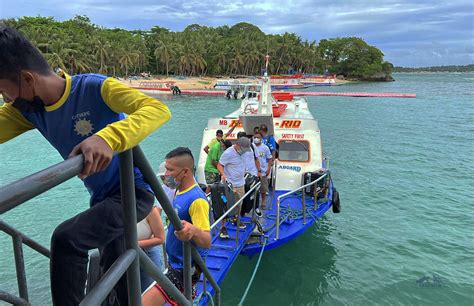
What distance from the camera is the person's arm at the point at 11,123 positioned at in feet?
6.55

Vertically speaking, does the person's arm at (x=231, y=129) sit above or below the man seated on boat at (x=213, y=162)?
above

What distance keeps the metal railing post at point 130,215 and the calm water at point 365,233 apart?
18.8 feet

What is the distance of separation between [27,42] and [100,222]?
846mm

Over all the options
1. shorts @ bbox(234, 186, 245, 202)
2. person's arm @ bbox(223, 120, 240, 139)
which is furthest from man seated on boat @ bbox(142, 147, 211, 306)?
person's arm @ bbox(223, 120, 240, 139)

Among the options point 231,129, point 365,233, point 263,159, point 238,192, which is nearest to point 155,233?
point 238,192

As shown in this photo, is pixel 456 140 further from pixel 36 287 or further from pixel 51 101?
pixel 51 101

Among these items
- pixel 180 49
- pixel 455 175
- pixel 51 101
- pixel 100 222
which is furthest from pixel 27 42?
pixel 180 49

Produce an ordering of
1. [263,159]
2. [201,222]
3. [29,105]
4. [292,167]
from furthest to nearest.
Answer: [292,167] → [263,159] → [201,222] → [29,105]

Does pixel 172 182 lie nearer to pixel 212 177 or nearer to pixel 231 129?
pixel 212 177

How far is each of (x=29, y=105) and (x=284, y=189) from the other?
8.26 m

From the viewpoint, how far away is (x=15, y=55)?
1467 millimetres

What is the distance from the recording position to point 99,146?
1270mm

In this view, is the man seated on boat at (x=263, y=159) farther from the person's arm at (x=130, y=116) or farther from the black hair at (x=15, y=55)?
the black hair at (x=15, y=55)

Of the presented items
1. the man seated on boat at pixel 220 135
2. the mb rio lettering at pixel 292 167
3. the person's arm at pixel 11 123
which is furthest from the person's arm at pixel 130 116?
the mb rio lettering at pixel 292 167
